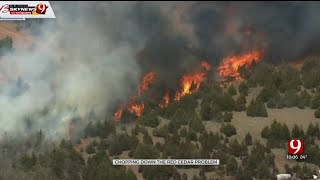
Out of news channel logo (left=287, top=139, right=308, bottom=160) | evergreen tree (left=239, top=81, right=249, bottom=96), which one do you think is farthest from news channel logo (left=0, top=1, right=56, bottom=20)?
news channel logo (left=287, top=139, right=308, bottom=160)

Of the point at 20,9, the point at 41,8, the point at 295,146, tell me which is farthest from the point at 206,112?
the point at 20,9

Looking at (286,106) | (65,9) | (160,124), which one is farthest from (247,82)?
(65,9)

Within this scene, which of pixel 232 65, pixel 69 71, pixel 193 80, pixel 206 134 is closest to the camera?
pixel 206 134

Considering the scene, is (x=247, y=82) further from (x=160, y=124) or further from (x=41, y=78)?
(x=41, y=78)

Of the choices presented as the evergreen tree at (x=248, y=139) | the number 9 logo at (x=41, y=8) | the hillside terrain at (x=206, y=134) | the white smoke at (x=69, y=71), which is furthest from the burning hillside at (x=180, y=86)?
the number 9 logo at (x=41, y=8)

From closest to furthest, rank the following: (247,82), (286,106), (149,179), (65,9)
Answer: (149,179) → (65,9) → (286,106) → (247,82)

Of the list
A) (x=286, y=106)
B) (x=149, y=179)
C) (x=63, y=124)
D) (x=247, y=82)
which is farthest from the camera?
(x=247, y=82)

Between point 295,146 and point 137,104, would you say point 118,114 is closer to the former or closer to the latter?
point 137,104
